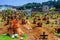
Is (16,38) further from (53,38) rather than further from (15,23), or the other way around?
(53,38)

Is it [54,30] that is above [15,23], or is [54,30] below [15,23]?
below

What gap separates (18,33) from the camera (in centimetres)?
2291

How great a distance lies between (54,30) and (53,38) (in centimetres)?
494

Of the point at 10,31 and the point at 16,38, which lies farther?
the point at 10,31

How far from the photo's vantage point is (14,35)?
21.9 m

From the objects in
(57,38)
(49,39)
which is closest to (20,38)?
(49,39)

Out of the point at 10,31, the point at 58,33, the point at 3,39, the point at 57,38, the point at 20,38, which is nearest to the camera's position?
the point at 3,39

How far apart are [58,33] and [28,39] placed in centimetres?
737

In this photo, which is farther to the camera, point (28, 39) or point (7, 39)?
point (28, 39)

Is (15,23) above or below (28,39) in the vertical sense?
above

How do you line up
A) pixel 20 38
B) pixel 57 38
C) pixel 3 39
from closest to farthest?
pixel 3 39, pixel 20 38, pixel 57 38

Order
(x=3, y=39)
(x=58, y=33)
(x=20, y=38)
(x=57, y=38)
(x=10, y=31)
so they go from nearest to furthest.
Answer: (x=3, y=39) → (x=20, y=38) → (x=10, y=31) → (x=57, y=38) → (x=58, y=33)

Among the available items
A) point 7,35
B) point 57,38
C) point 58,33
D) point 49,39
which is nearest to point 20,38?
point 7,35

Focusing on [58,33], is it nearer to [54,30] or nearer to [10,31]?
[54,30]
